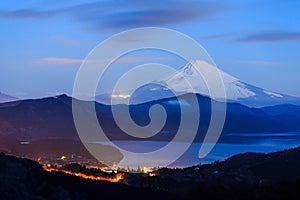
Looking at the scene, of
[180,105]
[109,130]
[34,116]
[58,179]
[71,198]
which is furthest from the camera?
[180,105]

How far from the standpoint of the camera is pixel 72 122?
416ft

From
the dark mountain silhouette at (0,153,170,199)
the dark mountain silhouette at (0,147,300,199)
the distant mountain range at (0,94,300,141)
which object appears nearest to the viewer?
the dark mountain silhouette at (0,153,170,199)

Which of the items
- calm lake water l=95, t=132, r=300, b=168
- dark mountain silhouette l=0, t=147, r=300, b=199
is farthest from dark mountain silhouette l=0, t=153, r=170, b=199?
calm lake water l=95, t=132, r=300, b=168

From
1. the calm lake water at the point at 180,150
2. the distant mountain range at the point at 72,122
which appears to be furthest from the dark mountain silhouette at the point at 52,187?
the distant mountain range at the point at 72,122

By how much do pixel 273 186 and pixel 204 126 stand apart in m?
144

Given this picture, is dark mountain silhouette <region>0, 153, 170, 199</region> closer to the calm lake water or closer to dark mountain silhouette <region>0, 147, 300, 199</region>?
dark mountain silhouette <region>0, 147, 300, 199</region>

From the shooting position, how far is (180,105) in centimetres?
19550

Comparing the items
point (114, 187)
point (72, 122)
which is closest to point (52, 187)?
point (114, 187)

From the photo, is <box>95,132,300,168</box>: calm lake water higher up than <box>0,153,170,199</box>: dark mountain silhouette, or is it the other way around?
<box>95,132,300,168</box>: calm lake water

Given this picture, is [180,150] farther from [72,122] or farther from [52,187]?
[52,187]

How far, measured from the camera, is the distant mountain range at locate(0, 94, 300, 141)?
112 meters

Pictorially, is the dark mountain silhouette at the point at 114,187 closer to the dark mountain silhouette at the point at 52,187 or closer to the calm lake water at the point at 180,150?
the dark mountain silhouette at the point at 52,187

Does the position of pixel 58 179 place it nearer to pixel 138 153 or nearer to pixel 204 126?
pixel 138 153

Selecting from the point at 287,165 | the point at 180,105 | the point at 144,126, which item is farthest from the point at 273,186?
the point at 180,105
